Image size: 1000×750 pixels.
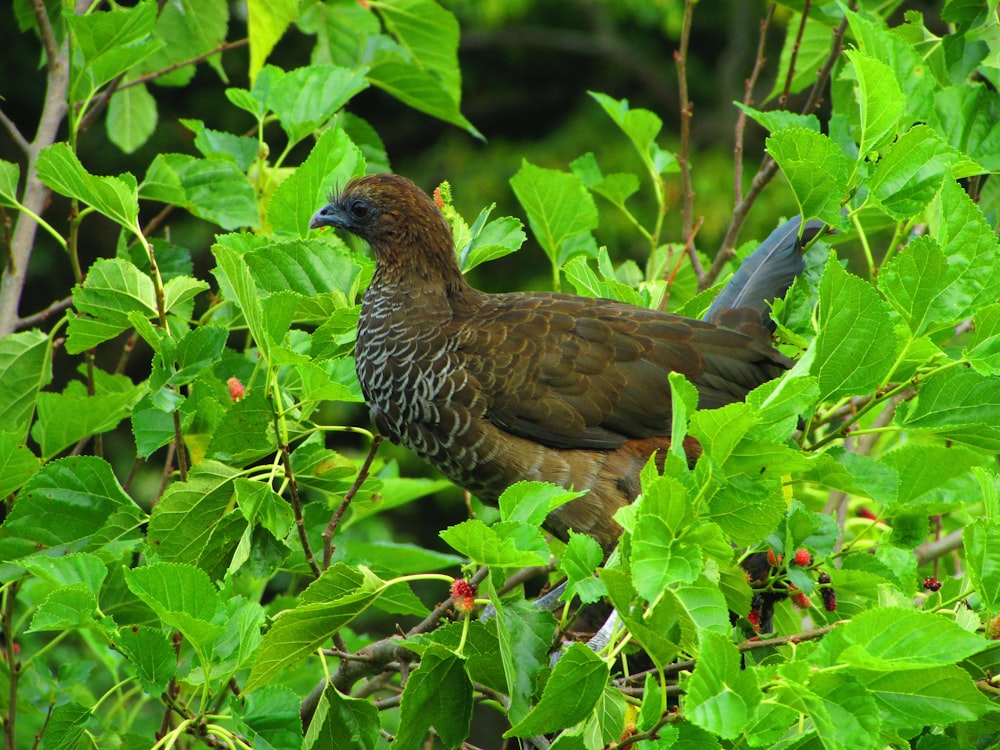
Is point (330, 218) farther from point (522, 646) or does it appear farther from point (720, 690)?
point (720, 690)

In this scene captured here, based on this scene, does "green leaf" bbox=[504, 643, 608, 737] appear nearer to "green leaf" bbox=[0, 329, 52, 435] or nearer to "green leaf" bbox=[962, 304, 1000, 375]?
"green leaf" bbox=[962, 304, 1000, 375]

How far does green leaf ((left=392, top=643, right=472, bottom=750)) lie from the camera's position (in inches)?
58.2

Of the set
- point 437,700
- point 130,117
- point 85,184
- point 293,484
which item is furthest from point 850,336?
point 130,117

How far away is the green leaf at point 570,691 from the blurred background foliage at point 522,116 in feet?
18.6

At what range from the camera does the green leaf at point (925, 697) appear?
1.25 meters

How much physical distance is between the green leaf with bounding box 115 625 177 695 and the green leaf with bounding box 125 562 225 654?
0.10 metres

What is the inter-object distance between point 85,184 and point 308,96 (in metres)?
0.54

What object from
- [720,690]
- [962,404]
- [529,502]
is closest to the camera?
[720,690]

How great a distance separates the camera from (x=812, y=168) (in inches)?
71.6

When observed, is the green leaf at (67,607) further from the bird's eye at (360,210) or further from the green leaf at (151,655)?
the bird's eye at (360,210)

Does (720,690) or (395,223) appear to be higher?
(720,690)

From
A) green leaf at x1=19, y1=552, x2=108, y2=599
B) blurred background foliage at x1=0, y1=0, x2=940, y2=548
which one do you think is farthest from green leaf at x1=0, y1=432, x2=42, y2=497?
blurred background foliage at x1=0, y1=0, x2=940, y2=548

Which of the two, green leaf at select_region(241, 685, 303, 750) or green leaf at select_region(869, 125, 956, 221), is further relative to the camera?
green leaf at select_region(869, 125, 956, 221)

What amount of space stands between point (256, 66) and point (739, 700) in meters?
1.91
